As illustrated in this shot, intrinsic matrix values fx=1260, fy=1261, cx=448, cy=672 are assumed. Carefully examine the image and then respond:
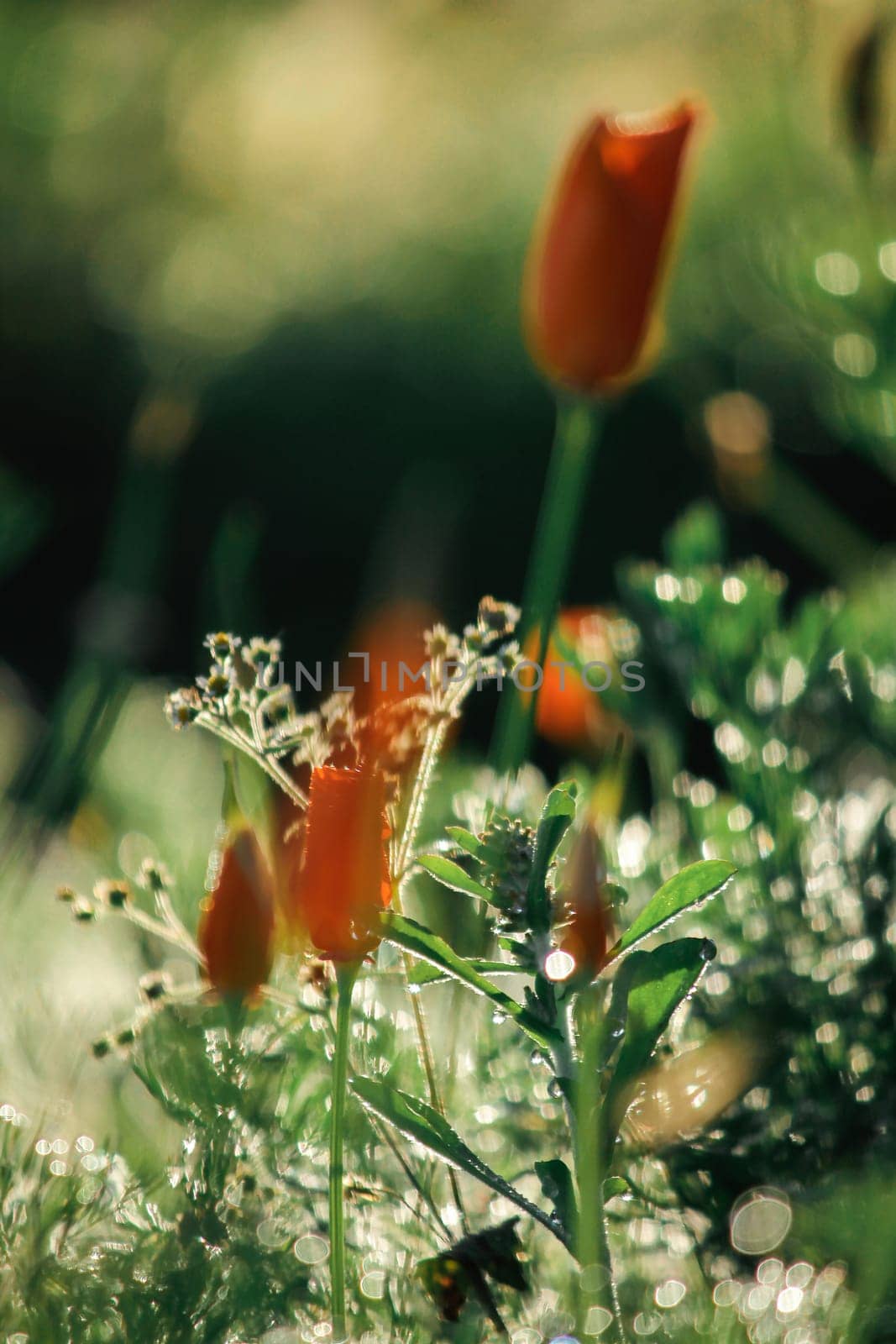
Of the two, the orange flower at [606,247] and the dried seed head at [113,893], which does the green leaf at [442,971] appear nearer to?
the dried seed head at [113,893]

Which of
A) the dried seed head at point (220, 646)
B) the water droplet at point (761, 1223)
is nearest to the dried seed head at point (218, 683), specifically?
the dried seed head at point (220, 646)

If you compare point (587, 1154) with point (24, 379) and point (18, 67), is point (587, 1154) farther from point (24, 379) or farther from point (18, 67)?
point (18, 67)

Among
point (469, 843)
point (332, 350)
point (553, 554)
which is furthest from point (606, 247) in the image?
point (332, 350)

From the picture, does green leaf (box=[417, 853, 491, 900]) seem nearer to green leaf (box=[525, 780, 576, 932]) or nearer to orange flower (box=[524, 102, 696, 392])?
green leaf (box=[525, 780, 576, 932])

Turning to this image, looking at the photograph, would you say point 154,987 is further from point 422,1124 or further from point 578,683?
point 578,683

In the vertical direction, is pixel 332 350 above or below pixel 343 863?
below

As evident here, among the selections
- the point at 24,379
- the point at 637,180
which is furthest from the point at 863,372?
the point at 24,379
